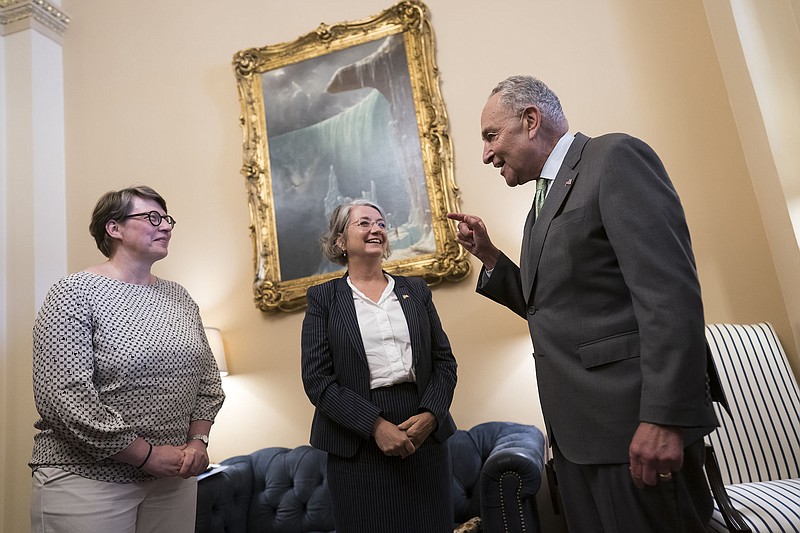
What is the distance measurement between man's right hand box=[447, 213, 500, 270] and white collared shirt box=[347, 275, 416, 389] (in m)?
0.48

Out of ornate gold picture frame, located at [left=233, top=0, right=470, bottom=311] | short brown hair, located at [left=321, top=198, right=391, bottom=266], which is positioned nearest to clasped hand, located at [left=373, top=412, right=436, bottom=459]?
short brown hair, located at [left=321, top=198, right=391, bottom=266]

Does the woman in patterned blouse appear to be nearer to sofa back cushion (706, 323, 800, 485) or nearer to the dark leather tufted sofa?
the dark leather tufted sofa

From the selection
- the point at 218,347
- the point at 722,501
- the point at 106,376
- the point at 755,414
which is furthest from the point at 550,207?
the point at 218,347

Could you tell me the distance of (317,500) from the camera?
3.45m

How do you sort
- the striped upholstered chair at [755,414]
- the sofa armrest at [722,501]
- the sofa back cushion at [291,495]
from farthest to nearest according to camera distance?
the sofa back cushion at [291,495] → the striped upholstered chair at [755,414] → the sofa armrest at [722,501]

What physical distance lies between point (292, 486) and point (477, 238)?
221cm

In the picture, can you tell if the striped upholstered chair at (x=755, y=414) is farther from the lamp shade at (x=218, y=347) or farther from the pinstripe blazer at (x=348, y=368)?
the lamp shade at (x=218, y=347)

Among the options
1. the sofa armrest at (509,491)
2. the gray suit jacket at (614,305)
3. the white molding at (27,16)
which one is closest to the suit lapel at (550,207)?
the gray suit jacket at (614,305)

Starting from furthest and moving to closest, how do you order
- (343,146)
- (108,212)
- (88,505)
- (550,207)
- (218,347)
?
(343,146) < (218,347) < (108,212) < (88,505) < (550,207)

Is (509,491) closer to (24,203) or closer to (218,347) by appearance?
(218,347)

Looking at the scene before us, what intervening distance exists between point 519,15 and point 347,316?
259 cm

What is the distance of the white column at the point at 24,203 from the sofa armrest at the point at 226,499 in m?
1.66

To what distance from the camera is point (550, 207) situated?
167 centimetres

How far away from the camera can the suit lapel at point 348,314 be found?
7.63ft
